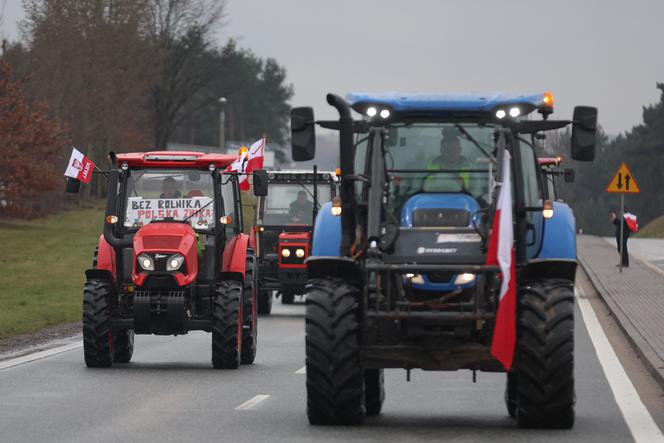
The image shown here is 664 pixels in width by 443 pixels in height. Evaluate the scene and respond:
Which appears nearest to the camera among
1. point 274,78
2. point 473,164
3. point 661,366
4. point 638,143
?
point 473,164

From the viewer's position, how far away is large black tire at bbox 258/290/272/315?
31.8 m

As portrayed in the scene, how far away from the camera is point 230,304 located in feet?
64.0

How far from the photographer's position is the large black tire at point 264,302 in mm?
31844

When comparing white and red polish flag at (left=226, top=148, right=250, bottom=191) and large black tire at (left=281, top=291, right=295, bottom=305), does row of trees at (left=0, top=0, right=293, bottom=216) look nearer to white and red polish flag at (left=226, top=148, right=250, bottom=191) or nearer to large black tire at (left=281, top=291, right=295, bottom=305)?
large black tire at (left=281, top=291, right=295, bottom=305)

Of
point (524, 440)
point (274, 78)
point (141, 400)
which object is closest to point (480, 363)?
point (524, 440)

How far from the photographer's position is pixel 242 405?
15.5 metres

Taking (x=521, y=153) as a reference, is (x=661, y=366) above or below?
below

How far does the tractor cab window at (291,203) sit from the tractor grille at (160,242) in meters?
13.2

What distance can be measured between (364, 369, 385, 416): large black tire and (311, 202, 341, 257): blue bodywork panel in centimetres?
111

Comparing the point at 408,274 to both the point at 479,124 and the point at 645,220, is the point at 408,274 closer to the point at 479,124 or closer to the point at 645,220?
the point at 479,124

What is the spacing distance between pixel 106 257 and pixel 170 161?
136 centimetres

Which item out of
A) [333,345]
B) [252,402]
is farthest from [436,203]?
[252,402]

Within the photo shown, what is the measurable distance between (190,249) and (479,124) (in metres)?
6.74

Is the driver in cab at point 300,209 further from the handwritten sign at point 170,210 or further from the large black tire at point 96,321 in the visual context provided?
the large black tire at point 96,321
